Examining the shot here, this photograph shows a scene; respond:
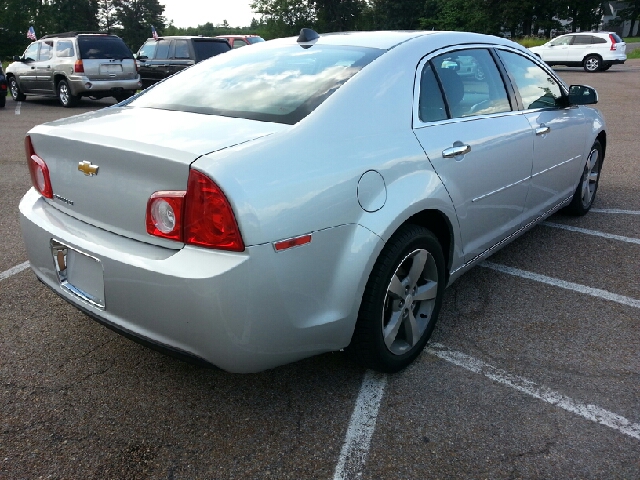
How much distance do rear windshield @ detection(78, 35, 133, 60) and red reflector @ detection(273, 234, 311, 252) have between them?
44.7 feet

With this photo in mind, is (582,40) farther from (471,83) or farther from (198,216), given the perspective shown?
(198,216)

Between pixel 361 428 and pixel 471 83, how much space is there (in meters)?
2.03

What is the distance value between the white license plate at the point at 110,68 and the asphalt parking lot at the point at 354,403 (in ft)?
37.5

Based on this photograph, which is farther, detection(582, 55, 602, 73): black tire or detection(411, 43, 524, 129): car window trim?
detection(582, 55, 602, 73): black tire

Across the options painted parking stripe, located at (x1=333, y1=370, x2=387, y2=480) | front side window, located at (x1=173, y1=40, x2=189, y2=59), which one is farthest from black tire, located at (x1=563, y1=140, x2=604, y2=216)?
front side window, located at (x1=173, y1=40, x2=189, y2=59)

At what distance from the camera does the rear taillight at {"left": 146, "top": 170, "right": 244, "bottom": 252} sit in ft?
6.63

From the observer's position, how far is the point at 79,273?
8.10 feet

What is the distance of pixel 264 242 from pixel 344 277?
43cm

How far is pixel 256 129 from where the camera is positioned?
2.34 metres

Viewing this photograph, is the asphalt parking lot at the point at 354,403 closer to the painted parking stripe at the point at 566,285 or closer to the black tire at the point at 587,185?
the painted parking stripe at the point at 566,285

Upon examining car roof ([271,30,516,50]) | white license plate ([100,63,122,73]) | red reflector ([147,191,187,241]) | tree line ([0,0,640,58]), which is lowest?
white license plate ([100,63,122,73])

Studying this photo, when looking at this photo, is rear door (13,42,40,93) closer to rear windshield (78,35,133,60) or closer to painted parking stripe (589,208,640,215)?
rear windshield (78,35,133,60)

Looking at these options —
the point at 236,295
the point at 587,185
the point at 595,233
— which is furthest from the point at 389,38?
the point at 587,185

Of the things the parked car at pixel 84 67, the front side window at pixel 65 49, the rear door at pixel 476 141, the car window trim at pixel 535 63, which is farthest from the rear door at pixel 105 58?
the rear door at pixel 476 141
